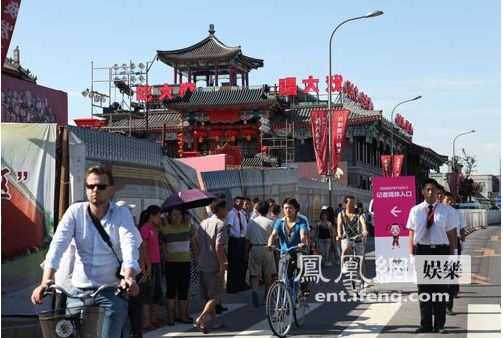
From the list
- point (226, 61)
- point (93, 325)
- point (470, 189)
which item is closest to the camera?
point (93, 325)

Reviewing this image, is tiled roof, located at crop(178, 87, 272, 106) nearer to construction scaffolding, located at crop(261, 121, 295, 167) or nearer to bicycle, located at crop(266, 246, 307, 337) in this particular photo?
construction scaffolding, located at crop(261, 121, 295, 167)

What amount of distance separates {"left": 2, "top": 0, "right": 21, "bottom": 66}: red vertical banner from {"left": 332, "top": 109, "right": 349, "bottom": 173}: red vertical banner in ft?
63.7

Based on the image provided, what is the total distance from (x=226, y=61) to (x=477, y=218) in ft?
71.5

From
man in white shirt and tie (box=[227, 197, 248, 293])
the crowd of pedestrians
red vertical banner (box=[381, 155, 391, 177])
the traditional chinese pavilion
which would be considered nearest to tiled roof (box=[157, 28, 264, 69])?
the traditional chinese pavilion

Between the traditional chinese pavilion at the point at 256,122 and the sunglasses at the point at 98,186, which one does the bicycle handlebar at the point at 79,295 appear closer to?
the sunglasses at the point at 98,186

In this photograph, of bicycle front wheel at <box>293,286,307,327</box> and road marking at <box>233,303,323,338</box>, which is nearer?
road marking at <box>233,303,323,338</box>

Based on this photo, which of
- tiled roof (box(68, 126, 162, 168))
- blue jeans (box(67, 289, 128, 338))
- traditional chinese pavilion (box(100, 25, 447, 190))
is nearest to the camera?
blue jeans (box(67, 289, 128, 338))

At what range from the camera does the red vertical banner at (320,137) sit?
29.5 meters

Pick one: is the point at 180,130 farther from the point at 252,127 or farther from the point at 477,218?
the point at 477,218

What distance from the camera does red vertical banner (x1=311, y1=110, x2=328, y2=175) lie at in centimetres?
2953

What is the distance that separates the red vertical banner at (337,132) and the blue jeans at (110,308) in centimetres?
2393

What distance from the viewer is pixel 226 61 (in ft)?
198

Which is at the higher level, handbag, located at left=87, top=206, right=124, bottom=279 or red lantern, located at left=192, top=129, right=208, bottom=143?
red lantern, located at left=192, top=129, right=208, bottom=143

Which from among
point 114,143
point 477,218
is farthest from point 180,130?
point 114,143
